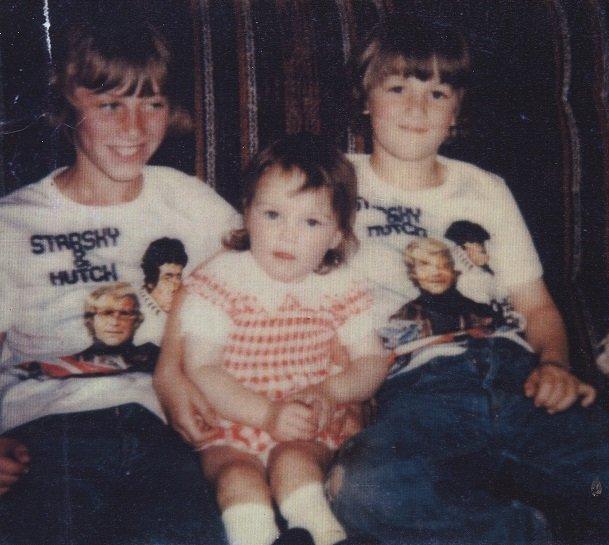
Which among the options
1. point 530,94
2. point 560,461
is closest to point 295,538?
point 560,461

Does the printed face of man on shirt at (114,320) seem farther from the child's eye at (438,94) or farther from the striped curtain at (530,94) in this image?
the child's eye at (438,94)

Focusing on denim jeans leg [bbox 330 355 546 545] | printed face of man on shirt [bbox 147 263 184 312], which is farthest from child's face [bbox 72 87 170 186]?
denim jeans leg [bbox 330 355 546 545]

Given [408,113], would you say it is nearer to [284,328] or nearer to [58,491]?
[284,328]

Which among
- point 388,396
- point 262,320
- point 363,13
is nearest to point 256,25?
point 363,13

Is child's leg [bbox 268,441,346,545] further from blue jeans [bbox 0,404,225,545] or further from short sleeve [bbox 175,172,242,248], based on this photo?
short sleeve [bbox 175,172,242,248]

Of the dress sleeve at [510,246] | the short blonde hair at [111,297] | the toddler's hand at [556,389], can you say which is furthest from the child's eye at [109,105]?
the toddler's hand at [556,389]

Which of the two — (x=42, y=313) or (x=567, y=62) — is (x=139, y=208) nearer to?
(x=42, y=313)
